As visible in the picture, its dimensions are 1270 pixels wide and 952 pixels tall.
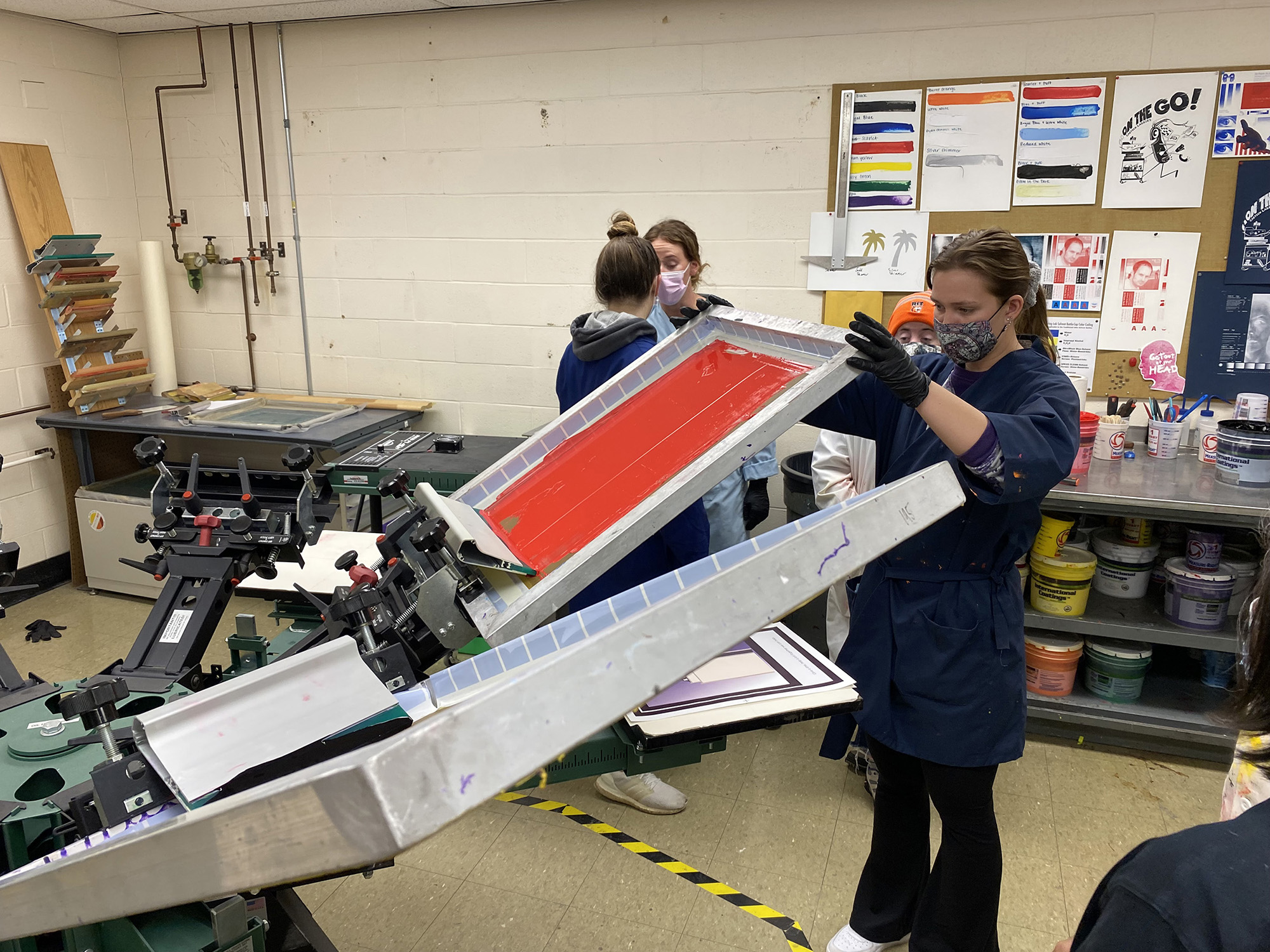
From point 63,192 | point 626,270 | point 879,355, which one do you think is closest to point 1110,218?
point 626,270

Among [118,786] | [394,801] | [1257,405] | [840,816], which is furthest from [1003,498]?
[1257,405]

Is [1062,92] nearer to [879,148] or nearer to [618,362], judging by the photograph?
[879,148]

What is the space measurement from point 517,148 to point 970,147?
176 cm

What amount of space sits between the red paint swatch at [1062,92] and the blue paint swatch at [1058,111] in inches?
1.1

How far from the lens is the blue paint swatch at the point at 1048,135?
9.35 ft

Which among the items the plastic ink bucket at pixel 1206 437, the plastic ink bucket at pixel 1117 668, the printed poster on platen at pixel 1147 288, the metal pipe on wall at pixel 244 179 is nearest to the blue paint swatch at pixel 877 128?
the printed poster on platen at pixel 1147 288

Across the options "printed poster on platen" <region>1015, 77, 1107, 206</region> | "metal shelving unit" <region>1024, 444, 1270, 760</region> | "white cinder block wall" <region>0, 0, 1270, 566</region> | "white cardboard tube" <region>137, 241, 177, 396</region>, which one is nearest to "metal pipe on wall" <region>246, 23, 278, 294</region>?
"white cinder block wall" <region>0, 0, 1270, 566</region>

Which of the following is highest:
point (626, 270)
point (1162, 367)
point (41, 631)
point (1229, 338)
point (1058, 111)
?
point (1058, 111)

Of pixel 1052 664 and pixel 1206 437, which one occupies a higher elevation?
pixel 1206 437

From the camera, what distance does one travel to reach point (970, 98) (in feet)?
9.61

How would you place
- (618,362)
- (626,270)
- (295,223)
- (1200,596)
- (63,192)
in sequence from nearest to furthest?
(618,362) → (626,270) → (1200,596) → (63,192) → (295,223)

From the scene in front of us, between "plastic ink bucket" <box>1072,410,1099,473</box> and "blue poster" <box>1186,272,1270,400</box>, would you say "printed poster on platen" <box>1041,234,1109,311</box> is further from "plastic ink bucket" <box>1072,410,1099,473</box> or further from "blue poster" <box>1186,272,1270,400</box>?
"plastic ink bucket" <box>1072,410,1099,473</box>

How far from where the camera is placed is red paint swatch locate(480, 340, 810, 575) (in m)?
1.22

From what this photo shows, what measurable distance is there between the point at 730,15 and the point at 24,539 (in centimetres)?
372
